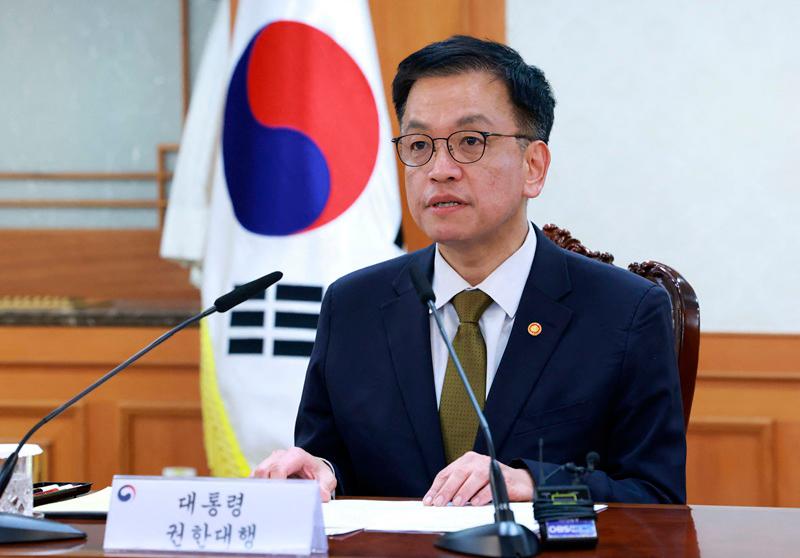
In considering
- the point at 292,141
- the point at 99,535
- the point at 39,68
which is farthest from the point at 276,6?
the point at 99,535

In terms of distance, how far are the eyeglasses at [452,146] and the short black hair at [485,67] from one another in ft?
0.29

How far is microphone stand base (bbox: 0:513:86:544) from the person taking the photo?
119 cm

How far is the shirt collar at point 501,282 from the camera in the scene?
1.74 m

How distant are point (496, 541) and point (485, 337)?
2.21ft

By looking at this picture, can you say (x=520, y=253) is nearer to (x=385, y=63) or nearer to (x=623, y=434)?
(x=623, y=434)

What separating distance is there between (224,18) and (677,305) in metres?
2.07

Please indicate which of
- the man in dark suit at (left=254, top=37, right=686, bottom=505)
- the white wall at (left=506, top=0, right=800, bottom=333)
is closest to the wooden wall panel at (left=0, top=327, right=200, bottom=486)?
the white wall at (left=506, top=0, right=800, bottom=333)

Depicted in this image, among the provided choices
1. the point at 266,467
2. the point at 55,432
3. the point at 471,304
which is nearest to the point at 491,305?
the point at 471,304

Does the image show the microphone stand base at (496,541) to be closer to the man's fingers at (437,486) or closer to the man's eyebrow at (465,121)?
the man's fingers at (437,486)

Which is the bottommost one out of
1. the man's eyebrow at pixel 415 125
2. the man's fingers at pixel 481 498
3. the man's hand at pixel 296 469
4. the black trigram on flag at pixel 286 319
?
the man's fingers at pixel 481 498

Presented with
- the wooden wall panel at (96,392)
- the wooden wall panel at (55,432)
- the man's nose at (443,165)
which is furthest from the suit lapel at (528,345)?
the wooden wall panel at (55,432)

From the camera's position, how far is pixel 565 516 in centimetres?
113

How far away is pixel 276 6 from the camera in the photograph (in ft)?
9.72

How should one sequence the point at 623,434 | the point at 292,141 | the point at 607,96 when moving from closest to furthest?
1. the point at 623,434
2. the point at 292,141
3. the point at 607,96
